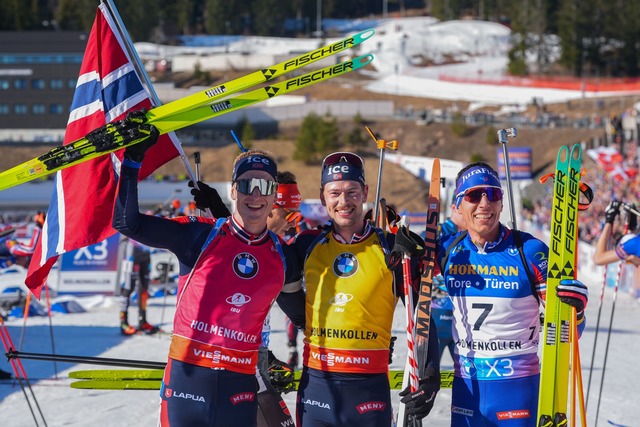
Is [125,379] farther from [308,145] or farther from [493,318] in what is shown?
[308,145]

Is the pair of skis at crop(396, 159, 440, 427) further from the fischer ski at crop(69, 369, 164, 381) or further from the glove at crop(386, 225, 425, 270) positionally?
the fischer ski at crop(69, 369, 164, 381)

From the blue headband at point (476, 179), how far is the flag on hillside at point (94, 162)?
2091 mm

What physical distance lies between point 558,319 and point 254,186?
1.72 m

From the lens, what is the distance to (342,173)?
519 cm

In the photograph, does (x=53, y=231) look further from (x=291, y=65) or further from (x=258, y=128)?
(x=258, y=128)

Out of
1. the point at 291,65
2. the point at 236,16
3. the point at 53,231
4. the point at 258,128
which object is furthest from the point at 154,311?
the point at 236,16

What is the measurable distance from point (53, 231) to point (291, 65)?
199 cm

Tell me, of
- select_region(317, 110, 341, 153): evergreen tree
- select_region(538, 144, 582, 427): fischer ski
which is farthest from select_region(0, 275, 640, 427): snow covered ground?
select_region(317, 110, 341, 153): evergreen tree

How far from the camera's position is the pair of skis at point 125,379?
20.2 ft

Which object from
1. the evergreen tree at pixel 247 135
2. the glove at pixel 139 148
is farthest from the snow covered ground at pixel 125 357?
the evergreen tree at pixel 247 135

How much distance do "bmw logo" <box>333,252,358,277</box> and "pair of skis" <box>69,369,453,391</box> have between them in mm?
1269

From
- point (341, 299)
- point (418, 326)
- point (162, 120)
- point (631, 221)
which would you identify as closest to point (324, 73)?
point (162, 120)

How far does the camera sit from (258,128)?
81.5 metres

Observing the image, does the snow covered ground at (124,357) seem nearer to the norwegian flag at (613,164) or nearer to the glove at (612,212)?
the glove at (612,212)
